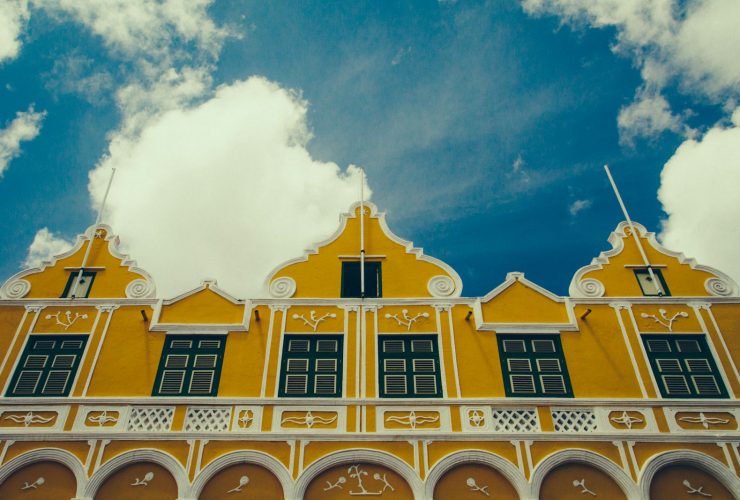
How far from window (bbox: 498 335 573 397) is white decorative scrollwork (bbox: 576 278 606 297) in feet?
6.83

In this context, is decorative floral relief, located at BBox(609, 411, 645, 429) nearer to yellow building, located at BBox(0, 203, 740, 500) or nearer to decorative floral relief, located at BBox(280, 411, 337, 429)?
yellow building, located at BBox(0, 203, 740, 500)

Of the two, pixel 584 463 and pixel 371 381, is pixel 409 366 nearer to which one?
pixel 371 381

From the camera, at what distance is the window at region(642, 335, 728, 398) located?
17359 mm

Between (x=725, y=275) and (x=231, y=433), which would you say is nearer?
(x=231, y=433)

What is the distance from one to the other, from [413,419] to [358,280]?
5.16 meters

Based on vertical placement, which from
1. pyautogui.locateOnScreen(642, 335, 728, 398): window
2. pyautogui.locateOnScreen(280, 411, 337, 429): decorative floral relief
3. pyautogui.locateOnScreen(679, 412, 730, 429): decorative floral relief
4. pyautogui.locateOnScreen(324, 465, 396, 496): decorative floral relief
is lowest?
pyautogui.locateOnScreen(324, 465, 396, 496): decorative floral relief

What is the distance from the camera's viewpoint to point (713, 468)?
15930 mm

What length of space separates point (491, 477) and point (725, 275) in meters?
10.5

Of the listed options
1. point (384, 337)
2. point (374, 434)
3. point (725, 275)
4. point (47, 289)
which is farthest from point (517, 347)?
point (47, 289)

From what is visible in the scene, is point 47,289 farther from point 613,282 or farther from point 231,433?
point 613,282

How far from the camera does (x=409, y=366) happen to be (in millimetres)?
17938

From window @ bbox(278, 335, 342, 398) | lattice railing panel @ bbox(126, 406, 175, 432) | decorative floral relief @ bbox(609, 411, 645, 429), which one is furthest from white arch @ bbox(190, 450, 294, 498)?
decorative floral relief @ bbox(609, 411, 645, 429)

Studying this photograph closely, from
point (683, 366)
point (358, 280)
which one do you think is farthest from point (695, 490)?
point (358, 280)

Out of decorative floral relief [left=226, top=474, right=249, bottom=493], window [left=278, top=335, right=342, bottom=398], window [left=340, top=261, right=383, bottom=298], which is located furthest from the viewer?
window [left=340, top=261, right=383, bottom=298]
